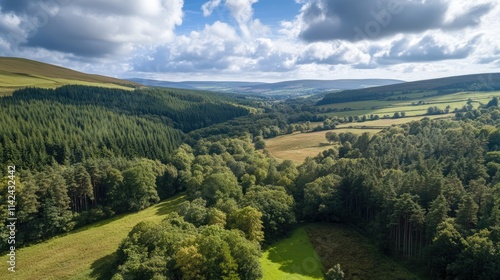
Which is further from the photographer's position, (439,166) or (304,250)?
(439,166)

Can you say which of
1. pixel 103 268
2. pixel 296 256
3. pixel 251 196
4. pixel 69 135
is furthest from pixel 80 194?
pixel 296 256

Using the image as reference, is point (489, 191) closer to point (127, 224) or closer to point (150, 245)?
point (150, 245)

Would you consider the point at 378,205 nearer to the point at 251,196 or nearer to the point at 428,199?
the point at 428,199

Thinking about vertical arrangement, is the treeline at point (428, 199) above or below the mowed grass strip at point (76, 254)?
above

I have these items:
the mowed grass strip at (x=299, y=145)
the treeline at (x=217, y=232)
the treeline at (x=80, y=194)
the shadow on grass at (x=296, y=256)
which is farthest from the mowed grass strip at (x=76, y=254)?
the mowed grass strip at (x=299, y=145)

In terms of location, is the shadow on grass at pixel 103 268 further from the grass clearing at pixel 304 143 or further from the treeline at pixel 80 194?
the grass clearing at pixel 304 143

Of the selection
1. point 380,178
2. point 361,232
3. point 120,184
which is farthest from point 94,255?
point 380,178
